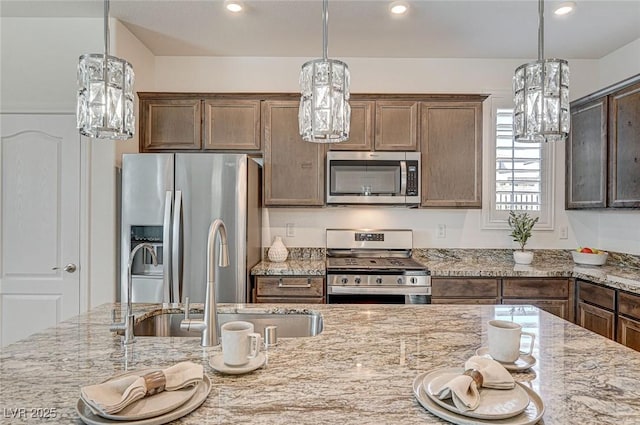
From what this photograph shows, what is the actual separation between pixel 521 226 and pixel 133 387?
3300 mm

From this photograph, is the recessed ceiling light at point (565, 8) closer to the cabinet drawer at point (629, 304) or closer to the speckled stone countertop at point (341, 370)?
the cabinet drawer at point (629, 304)

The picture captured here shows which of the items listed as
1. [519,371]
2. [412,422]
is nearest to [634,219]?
[519,371]

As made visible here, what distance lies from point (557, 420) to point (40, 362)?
134 centimetres

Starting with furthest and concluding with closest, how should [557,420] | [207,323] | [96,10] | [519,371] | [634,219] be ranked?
1. [634,219]
2. [96,10]
3. [207,323]
4. [519,371]
5. [557,420]

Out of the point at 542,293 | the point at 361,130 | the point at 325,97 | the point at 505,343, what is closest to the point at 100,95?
the point at 325,97

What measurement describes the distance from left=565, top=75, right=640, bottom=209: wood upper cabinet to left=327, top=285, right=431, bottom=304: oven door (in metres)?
1.53

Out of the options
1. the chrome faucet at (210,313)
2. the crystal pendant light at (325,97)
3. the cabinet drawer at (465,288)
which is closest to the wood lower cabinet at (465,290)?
the cabinet drawer at (465,288)

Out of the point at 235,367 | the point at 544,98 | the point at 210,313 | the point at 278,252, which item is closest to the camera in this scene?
the point at 235,367

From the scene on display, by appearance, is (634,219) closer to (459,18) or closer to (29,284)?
(459,18)

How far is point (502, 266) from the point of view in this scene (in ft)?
10.1

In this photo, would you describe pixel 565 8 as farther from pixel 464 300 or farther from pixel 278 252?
pixel 278 252

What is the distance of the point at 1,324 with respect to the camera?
2.87m

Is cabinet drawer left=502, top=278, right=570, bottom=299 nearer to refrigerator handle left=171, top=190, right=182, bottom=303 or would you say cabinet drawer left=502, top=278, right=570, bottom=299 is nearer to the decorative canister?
the decorative canister

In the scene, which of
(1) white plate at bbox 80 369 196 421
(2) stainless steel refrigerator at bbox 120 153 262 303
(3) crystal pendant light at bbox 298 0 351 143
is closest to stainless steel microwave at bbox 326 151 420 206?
(2) stainless steel refrigerator at bbox 120 153 262 303
